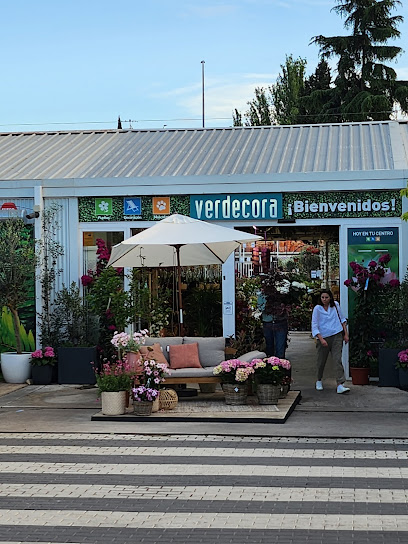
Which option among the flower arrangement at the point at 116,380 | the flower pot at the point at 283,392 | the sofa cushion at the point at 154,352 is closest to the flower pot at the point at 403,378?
the flower pot at the point at 283,392

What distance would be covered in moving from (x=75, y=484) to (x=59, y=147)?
1242cm

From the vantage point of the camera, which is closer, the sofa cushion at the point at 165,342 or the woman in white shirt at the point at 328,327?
the sofa cushion at the point at 165,342

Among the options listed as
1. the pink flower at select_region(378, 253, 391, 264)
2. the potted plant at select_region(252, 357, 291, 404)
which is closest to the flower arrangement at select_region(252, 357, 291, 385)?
the potted plant at select_region(252, 357, 291, 404)

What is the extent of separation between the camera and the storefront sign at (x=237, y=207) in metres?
15.4

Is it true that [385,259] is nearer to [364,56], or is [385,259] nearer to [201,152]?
[201,152]

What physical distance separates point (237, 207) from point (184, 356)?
3.29 metres

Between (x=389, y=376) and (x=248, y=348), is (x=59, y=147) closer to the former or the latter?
(x=248, y=348)

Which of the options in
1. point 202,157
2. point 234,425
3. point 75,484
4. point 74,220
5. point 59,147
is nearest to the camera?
point 75,484

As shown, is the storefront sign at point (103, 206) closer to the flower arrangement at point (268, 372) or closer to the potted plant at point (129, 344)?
the potted plant at point (129, 344)

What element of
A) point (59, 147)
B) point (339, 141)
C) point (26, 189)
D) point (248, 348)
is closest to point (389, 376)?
point (248, 348)

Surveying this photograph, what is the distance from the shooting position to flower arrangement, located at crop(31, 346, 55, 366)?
15031 mm

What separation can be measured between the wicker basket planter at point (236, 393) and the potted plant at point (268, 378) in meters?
0.18

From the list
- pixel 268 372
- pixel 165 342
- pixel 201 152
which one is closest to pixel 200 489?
pixel 268 372

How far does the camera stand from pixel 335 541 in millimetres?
6320
